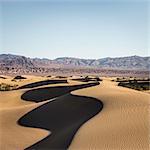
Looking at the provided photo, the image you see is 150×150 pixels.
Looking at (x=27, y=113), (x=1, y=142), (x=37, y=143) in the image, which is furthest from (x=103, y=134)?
(x=27, y=113)

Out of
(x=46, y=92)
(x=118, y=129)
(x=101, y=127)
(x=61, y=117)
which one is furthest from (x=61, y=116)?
(x=46, y=92)

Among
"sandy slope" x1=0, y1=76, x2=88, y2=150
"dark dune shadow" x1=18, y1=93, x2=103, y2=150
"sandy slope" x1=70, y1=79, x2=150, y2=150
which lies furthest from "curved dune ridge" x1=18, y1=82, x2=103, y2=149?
"sandy slope" x1=70, y1=79, x2=150, y2=150

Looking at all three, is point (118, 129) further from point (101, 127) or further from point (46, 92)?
point (46, 92)

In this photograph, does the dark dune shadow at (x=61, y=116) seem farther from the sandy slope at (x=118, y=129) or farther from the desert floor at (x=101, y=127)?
the sandy slope at (x=118, y=129)

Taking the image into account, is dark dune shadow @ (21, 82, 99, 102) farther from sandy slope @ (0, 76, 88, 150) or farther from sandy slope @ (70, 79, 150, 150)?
sandy slope @ (70, 79, 150, 150)

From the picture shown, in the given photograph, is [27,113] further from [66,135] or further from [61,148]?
[61,148]
